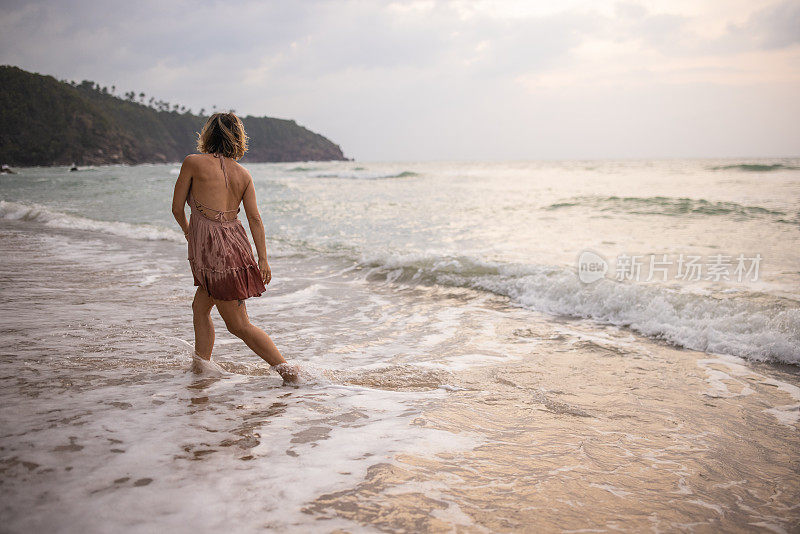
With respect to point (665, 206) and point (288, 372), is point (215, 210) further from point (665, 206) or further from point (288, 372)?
point (665, 206)

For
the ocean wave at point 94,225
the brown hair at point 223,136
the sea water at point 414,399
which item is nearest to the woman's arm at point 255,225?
the brown hair at point 223,136

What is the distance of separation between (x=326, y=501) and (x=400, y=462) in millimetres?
535

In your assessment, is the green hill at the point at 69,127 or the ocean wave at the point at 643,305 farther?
the green hill at the point at 69,127

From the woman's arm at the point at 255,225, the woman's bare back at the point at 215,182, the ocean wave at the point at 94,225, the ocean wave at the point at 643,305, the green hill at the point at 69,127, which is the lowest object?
the ocean wave at the point at 643,305

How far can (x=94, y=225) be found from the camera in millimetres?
13672

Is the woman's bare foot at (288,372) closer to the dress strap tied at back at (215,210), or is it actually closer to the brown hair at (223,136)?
the dress strap tied at back at (215,210)

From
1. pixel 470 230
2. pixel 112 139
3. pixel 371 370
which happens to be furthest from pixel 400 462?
pixel 112 139

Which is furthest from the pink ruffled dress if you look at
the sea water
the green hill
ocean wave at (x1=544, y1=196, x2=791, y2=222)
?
the green hill

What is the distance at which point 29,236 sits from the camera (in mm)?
11078

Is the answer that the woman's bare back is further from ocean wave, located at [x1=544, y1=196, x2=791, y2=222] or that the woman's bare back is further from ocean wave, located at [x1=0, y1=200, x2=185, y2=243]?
ocean wave, located at [x1=544, y1=196, x2=791, y2=222]

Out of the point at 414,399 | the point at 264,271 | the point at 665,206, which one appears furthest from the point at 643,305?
the point at 665,206

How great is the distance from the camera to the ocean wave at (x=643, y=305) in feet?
16.4

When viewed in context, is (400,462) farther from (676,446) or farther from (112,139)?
(112,139)

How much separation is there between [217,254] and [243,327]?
0.58m
